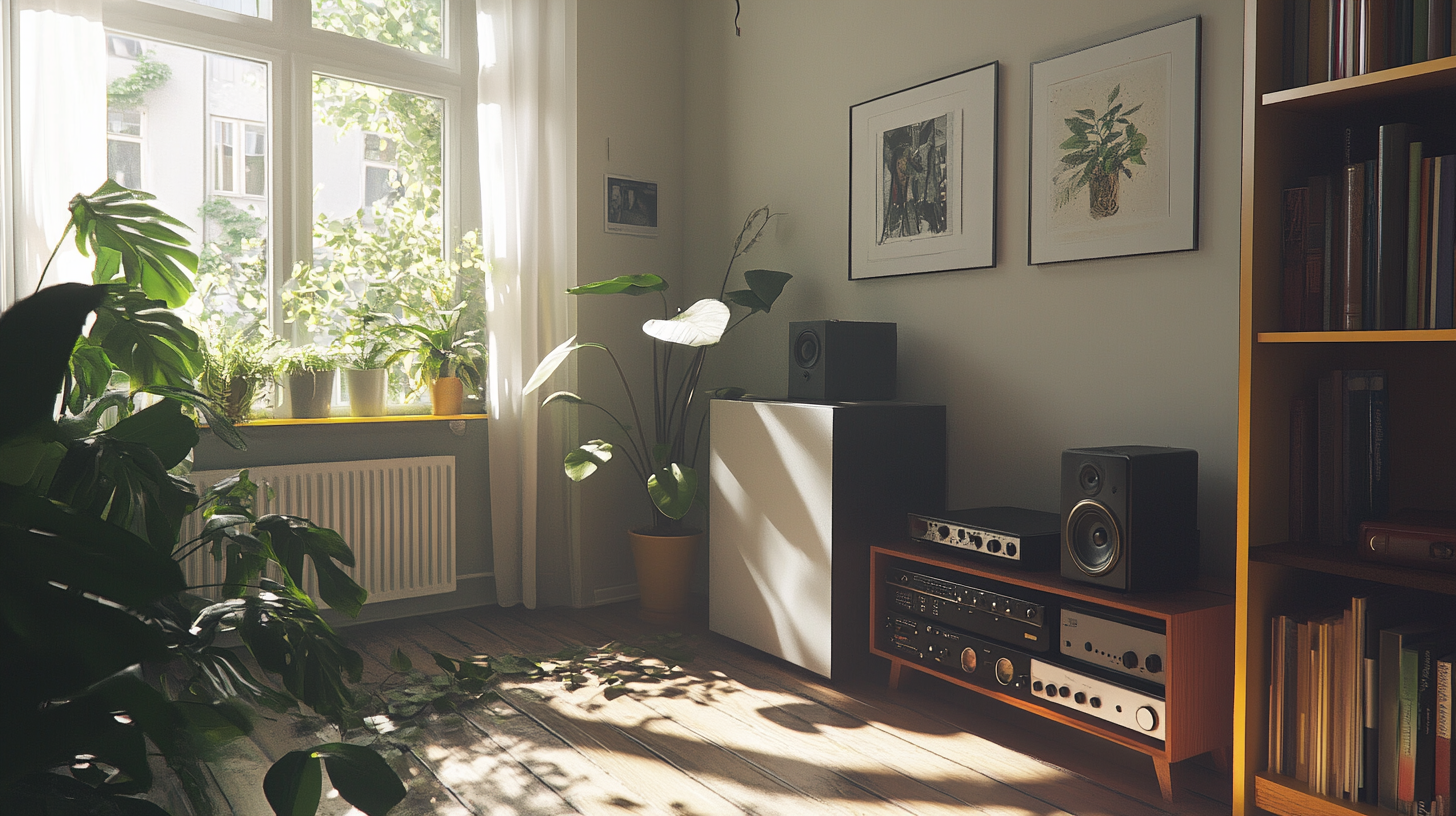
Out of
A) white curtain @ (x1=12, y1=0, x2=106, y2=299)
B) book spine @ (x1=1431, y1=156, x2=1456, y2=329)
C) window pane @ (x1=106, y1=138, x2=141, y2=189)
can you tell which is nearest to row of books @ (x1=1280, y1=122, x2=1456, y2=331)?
book spine @ (x1=1431, y1=156, x2=1456, y2=329)

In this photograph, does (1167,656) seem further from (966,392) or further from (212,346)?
(212,346)

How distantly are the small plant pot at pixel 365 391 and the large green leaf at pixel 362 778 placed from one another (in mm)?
2395

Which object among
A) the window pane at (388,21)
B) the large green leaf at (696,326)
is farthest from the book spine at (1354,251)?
the window pane at (388,21)

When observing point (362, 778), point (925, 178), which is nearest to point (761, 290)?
point (925, 178)

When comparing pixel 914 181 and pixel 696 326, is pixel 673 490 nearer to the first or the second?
pixel 696 326

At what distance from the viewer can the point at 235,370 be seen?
3023mm

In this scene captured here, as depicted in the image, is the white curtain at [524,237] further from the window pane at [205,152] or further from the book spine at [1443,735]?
the book spine at [1443,735]

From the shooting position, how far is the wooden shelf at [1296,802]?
169cm

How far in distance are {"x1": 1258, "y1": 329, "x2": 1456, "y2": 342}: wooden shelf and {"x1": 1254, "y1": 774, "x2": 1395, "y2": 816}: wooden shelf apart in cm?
87

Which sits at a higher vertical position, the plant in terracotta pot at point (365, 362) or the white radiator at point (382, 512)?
the plant in terracotta pot at point (365, 362)

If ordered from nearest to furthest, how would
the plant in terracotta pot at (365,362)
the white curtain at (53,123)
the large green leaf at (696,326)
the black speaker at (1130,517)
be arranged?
the black speaker at (1130,517)
the white curtain at (53,123)
the large green leaf at (696,326)
the plant in terracotta pot at (365,362)

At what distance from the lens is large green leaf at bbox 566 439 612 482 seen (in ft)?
10.5

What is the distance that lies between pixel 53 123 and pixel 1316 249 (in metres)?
3.31

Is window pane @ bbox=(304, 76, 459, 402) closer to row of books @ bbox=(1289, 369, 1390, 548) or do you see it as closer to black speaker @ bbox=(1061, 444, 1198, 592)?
black speaker @ bbox=(1061, 444, 1198, 592)
